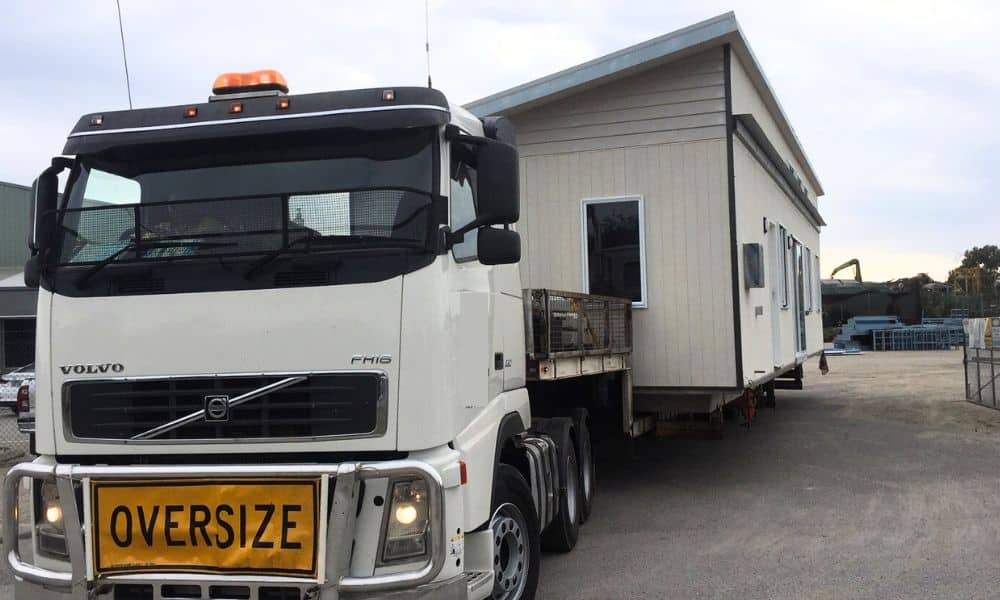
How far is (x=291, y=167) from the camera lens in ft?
14.3

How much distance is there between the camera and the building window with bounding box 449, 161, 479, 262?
444 cm

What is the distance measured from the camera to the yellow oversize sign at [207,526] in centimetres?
385

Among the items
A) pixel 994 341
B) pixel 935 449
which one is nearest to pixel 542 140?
pixel 935 449

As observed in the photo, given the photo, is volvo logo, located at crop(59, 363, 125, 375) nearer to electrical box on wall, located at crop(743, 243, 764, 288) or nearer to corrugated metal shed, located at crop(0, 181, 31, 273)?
electrical box on wall, located at crop(743, 243, 764, 288)

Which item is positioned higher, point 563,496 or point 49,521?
point 49,521

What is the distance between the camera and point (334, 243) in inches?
165

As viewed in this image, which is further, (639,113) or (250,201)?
(639,113)

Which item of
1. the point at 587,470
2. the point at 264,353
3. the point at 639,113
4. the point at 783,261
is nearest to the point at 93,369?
the point at 264,353

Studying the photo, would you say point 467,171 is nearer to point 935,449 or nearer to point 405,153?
point 405,153

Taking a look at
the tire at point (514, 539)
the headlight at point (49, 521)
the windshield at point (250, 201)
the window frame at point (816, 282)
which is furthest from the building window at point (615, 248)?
the window frame at point (816, 282)

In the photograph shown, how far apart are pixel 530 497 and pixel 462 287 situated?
1.50 m

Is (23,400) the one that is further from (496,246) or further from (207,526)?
(496,246)

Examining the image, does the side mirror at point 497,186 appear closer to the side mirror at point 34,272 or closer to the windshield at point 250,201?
the windshield at point 250,201

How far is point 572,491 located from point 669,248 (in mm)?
3036
